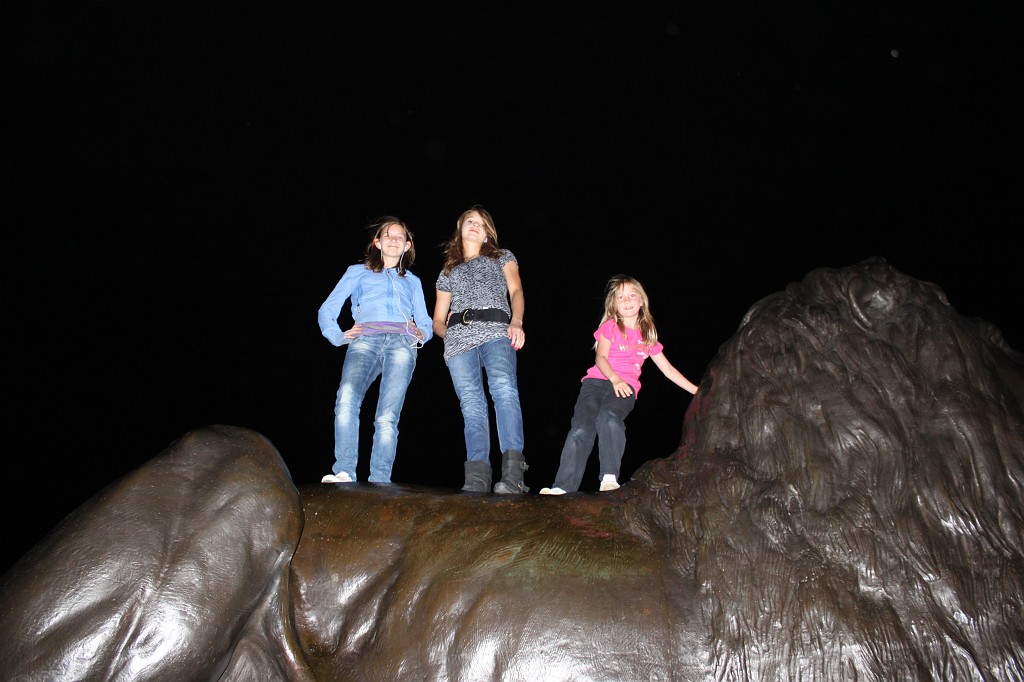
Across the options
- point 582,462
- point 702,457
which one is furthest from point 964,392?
point 582,462

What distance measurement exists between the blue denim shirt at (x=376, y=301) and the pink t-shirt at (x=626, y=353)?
0.77 m

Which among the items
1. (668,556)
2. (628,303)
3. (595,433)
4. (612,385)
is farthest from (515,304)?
(668,556)

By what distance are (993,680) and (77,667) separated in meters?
1.85

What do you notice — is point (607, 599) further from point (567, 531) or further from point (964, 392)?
point (964, 392)

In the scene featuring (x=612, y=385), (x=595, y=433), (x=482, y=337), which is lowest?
(x=595, y=433)

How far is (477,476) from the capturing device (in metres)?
2.66

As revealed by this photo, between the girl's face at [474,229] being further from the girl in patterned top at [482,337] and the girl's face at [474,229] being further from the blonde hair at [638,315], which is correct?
the blonde hair at [638,315]

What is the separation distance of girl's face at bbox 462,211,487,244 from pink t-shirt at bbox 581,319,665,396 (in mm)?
747

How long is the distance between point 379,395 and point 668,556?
1.47 meters

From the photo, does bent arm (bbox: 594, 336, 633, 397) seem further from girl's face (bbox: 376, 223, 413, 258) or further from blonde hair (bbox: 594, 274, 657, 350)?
girl's face (bbox: 376, 223, 413, 258)

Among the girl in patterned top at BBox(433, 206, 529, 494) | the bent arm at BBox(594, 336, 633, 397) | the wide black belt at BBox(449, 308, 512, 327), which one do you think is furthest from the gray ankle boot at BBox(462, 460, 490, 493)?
the wide black belt at BBox(449, 308, 512, 327)

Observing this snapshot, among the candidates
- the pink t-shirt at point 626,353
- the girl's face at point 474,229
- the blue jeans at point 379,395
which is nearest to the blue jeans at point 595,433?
the pink t-shirt at point 626,353

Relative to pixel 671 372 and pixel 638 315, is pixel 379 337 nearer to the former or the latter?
pixel 638 315

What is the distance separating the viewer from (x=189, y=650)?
165 centimetres
